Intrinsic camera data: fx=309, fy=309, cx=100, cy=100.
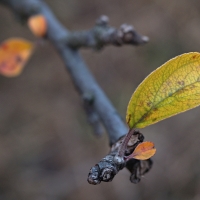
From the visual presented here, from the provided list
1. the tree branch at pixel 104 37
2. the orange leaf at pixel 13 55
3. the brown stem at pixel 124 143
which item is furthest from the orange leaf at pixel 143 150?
the orange leaf at pixel 13 55

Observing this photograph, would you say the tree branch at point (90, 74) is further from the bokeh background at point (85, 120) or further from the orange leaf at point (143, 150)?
the bokeh background at point (85, 120)

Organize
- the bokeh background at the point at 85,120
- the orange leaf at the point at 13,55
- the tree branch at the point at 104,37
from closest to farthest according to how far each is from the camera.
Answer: the tree branch at the point at 104,37 → the orange leaf at the point at 13,55 → the bokeh background at the point at 85,120

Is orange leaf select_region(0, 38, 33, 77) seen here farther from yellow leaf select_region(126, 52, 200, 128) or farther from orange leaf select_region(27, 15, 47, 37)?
yellow leaf select_region(126, 52, 200, 128)

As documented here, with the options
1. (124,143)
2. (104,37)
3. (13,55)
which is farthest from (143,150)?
(13,55)

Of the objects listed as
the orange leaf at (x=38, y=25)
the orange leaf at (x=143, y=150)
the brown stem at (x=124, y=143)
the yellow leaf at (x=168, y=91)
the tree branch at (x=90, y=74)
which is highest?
the orange leaf at (x=38, y=25)

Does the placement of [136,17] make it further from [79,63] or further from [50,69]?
[79,63]

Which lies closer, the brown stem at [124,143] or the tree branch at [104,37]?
the brown stem at [124,143]

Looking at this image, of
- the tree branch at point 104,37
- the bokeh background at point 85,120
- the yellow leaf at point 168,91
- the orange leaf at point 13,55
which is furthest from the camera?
the bokeh background at point 85,120

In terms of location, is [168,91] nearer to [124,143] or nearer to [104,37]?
[124,143]
